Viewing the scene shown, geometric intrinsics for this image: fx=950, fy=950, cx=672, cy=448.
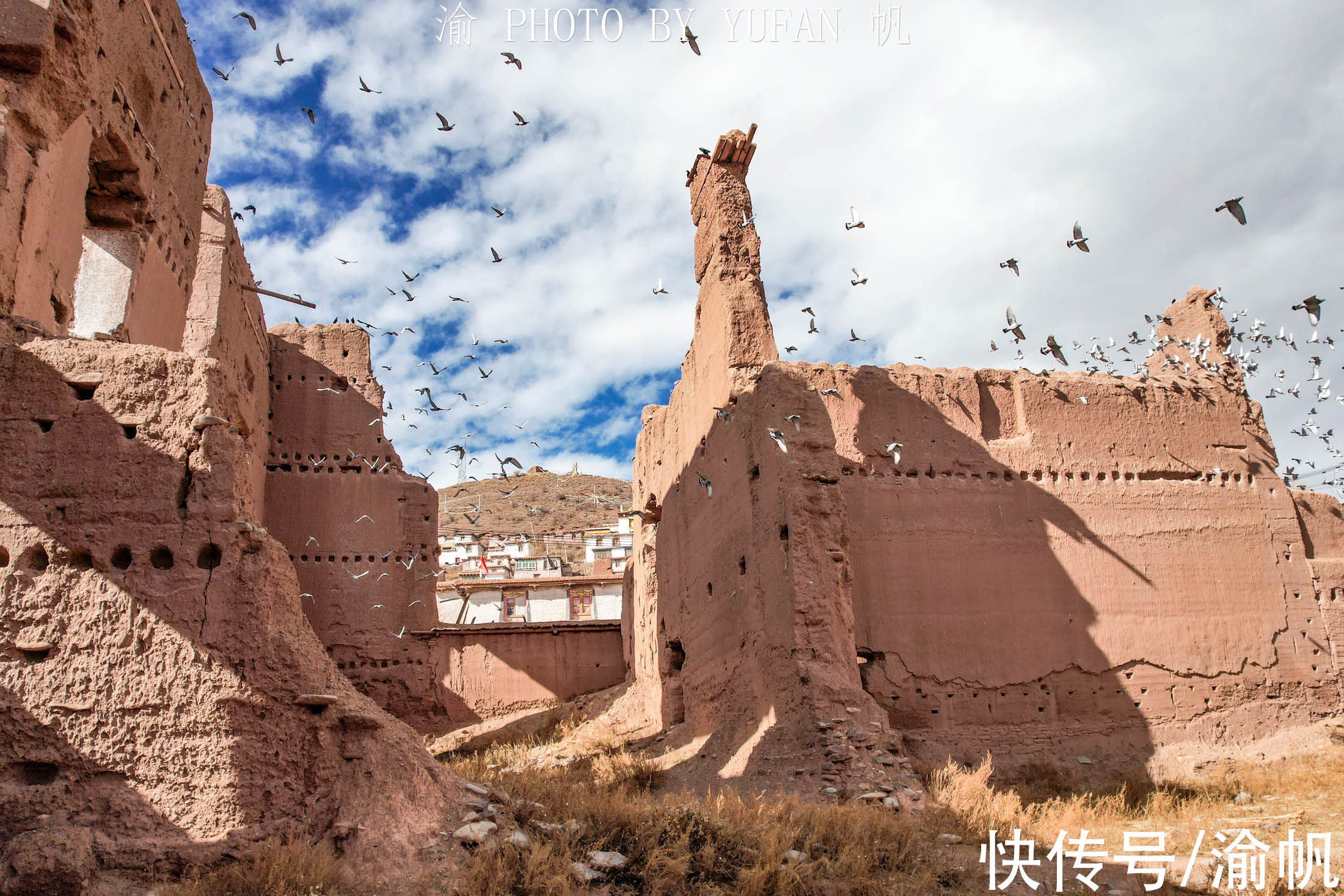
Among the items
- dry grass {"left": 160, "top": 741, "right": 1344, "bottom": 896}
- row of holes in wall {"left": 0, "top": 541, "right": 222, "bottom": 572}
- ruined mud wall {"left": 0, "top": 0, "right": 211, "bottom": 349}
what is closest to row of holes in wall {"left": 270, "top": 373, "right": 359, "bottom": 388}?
ruined mud wall {"left": 0, "top": 0, "right": 211, "bottom": 349}

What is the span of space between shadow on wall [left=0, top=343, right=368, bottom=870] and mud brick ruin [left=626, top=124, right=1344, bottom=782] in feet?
21.5

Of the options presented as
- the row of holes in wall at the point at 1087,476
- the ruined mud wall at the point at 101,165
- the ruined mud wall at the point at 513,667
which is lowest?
the ruined mud wall at the point at 513,667

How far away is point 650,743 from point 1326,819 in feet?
28.1

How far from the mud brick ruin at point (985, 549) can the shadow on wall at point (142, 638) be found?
6.55m

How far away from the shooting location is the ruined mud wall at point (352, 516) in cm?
1658

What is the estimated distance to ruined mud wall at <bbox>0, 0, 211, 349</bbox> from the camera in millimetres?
6410

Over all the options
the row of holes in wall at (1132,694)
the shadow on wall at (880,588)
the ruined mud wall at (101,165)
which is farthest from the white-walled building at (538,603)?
the ruined mud wall at (101,165)

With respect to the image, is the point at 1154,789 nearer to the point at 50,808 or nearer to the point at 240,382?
the point at 50,808

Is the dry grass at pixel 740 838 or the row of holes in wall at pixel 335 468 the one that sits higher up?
the row of holes in wall at pixel 335 468

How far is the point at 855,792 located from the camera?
9.49 meters

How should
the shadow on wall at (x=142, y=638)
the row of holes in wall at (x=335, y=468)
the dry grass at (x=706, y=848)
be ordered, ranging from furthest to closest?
the row of holes in wall at (x=335, y=468) → the dry grass at (x=706, y=848) → the shadow on wall at (x=142, y=638)

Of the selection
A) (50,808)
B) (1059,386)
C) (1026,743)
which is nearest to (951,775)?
(1026,743)

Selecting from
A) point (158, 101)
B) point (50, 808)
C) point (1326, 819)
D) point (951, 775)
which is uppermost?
point (158, 101)

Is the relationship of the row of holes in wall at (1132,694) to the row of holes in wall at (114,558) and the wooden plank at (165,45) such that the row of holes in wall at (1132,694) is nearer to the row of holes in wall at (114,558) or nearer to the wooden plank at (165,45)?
the row of holes in wall at (114,558)
